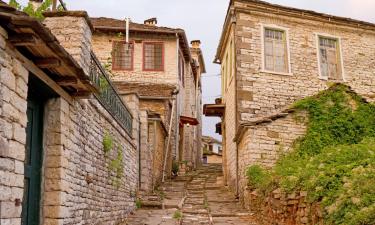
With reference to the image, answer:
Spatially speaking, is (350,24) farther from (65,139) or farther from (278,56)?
(65,139)

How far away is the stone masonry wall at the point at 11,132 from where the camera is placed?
4465 mm

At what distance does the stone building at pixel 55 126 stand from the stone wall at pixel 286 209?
11.6 ft

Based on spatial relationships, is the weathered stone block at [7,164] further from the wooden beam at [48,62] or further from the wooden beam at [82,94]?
the wooden beam at [82,94]

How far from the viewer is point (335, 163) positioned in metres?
8.73

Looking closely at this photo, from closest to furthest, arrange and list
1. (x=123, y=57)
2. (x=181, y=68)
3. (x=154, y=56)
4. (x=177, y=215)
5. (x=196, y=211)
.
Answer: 1. (x=177, y=215)
2. (x=196, y=211)
3. (x=123, y=57)
4. (x=154, y=56)
5. (x=181, y=68)

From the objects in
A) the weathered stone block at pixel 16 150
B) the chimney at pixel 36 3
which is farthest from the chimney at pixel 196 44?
the weathered stone block at pixel 16 150

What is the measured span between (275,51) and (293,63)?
0.77 m

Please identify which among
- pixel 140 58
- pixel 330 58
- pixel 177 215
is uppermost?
pixel 140 58

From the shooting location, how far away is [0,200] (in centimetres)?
437

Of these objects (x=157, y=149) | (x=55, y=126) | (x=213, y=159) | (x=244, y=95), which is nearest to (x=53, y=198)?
(x=55, y=126)

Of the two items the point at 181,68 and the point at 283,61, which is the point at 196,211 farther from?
the point at 181,68

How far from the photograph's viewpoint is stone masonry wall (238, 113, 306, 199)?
13.6 meters

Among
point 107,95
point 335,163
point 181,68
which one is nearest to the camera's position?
point 335,163

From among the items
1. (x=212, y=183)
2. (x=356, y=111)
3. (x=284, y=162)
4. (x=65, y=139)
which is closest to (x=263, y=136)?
(x=284, y=162)
